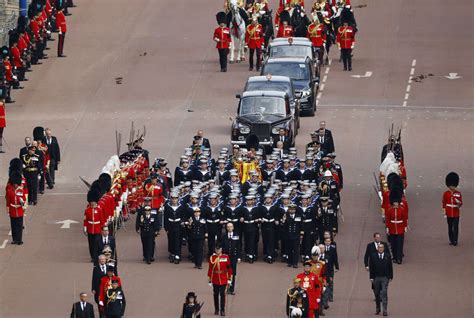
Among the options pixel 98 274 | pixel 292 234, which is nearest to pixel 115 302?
pixel 98 274

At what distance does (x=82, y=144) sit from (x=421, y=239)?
44.5 feet

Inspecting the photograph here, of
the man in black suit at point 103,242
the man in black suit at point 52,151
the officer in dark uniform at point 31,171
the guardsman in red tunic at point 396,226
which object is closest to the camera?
the man in black suit at point 103,242

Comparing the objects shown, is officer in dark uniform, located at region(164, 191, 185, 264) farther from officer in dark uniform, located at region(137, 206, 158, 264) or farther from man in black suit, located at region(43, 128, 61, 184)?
man in black suit, located at region(43, 128, 61, 184)

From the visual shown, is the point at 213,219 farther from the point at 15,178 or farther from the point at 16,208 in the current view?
the point at 15,178

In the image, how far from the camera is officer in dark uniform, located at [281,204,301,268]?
48969mm

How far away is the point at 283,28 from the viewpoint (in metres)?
71.7

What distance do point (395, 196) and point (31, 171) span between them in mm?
10076

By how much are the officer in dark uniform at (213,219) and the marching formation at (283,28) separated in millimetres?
20199

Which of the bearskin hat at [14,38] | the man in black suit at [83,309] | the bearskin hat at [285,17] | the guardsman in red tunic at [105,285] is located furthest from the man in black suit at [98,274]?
the bearskin hat at [285,17]

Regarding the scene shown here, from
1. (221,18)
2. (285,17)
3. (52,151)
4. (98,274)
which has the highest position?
(98,274)

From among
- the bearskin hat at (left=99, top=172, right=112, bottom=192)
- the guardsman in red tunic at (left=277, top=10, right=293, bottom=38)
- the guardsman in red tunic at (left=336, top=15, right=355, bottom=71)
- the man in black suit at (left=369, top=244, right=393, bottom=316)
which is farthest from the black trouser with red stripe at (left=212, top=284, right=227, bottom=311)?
the guardsman in red tunic at (left=277, top=10, right=293, bottom=38)

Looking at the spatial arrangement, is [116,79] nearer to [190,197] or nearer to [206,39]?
[206,39]

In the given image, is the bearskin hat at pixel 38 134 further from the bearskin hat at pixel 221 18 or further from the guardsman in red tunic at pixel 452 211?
the bearskin hat at pixel 221 18

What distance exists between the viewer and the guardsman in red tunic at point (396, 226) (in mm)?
49375
